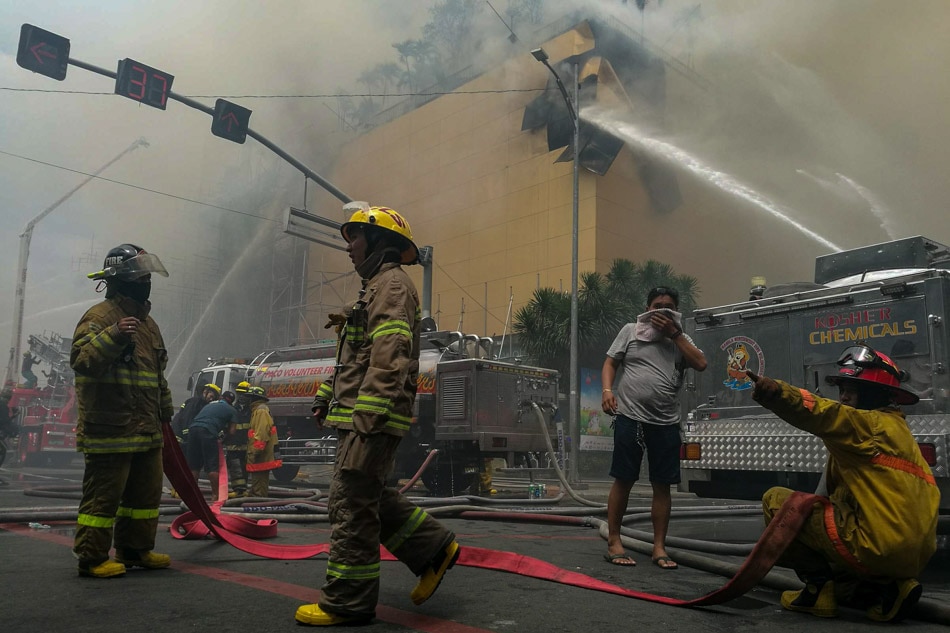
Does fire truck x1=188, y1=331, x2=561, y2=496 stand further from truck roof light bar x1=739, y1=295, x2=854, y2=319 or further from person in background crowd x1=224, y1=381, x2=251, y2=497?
truck roof light bar x1=739, y1=295, x2=854, y2=319

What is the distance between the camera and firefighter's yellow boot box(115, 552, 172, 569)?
3895 millimetres

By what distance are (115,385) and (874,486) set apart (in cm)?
354

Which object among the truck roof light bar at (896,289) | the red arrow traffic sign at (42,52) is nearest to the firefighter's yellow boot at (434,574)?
the truck roof light bar at (896,289)

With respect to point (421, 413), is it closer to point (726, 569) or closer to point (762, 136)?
point (726, 569)

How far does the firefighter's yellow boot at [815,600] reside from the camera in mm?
3027

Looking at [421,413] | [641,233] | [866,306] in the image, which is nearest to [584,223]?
[641,233]

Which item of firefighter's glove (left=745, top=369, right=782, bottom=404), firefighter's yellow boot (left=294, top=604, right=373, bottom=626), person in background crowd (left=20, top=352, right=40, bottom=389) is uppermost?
person in background crowd (left=20, top=352, right=40, bottom=389)

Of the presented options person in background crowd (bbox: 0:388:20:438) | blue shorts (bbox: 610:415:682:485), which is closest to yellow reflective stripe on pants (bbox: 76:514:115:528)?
blue shorts (bbox: 610:415:682:485)

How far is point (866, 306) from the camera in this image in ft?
18.1

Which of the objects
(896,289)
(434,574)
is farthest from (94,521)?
(896,289)

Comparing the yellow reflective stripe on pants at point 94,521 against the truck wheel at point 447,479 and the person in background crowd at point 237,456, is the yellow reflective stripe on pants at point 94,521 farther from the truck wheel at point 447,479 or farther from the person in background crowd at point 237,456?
the truck wheel at point 447,479

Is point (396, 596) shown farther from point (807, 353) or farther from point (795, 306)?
point (795, 306)

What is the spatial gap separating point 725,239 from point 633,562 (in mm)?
31108

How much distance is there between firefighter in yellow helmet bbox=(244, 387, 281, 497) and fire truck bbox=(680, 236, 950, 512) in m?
5.27
